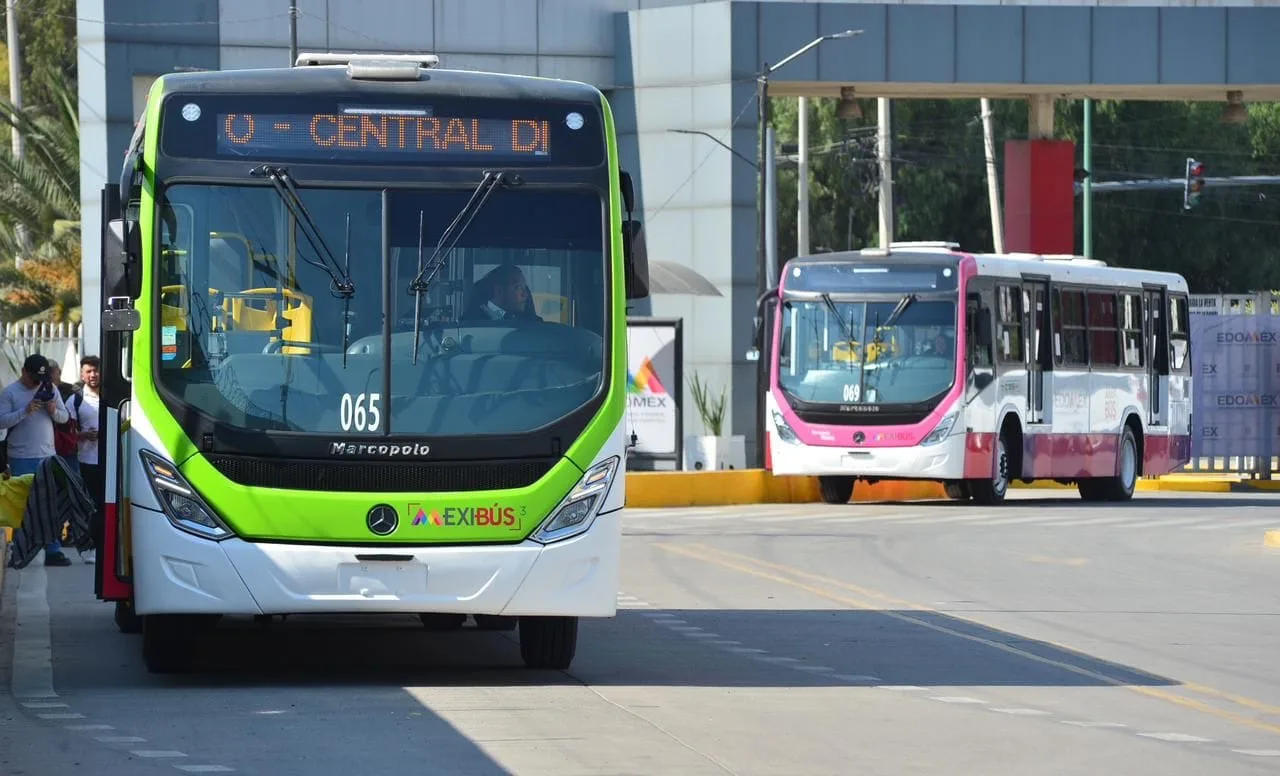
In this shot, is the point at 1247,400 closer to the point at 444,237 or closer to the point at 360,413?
the point at 444,237

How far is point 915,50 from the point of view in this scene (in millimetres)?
38375

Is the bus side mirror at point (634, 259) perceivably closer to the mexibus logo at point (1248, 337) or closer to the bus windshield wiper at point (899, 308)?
the bus windshield wiper at point (899, 308)

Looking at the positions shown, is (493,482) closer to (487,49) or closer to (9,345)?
(487,49)

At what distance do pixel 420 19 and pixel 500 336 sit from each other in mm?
27786

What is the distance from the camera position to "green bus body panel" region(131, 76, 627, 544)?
11.2 meters

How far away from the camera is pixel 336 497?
1130 centimetres

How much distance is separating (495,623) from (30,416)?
674 centimetres

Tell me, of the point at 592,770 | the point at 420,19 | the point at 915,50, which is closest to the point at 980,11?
the point at 915,50

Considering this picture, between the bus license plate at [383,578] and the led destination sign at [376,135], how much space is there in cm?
199

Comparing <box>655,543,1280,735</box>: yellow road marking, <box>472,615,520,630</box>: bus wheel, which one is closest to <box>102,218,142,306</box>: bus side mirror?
<box>472,615,520,630</box>: bus wheel

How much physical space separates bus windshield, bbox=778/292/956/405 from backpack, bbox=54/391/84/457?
10651mm

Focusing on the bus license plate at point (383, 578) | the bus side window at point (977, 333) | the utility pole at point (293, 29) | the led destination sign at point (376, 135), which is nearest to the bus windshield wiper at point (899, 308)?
the bus side window at point (977, 333)

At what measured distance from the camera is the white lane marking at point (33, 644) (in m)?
11.8

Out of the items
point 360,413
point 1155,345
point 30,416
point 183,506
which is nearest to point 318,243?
point 360,413
